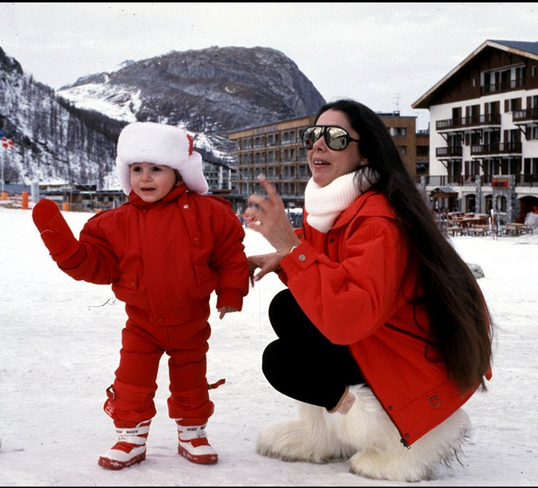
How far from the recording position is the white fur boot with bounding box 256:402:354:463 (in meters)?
2.31

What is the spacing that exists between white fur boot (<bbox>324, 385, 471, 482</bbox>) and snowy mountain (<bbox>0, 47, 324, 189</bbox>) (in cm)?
4175

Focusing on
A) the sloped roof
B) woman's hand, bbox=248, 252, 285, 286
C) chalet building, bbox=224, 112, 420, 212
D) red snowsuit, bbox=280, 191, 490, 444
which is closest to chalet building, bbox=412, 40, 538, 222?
the sloped roof

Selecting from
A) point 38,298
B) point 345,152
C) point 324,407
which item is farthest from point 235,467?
point 38,298

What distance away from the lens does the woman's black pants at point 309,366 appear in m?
2.18

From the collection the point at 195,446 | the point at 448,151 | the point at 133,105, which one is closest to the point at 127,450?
the point at 195,446

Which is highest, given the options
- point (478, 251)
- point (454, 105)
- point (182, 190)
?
point (454, 105)

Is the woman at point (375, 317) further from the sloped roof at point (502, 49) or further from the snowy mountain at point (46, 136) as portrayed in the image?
the snowy mountain at point (46, 136)

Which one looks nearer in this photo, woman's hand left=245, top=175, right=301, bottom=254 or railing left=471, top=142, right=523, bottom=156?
woman's hand left=245, top=175, right=301, bottom=254

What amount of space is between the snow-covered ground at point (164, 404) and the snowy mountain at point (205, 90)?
264 ft

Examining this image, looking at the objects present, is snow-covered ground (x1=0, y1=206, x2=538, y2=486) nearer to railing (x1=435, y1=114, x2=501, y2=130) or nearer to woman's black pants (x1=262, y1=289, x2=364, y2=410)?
woman's black pants (x1=262, y1=289, x2=364, y2=410)

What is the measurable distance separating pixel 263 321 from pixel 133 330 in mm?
3247

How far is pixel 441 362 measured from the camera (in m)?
2.10

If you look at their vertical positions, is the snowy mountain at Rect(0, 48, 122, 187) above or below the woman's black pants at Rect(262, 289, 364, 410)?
above

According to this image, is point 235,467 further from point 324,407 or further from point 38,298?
point 38,298
